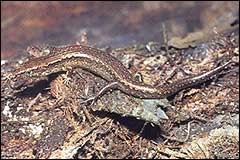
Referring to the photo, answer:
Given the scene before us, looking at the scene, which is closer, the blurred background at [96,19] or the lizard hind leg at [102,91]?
the lizard hind leg at [102,91]

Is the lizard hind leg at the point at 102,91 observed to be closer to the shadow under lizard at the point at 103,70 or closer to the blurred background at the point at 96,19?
the shadow under lizard at the point at 103,70

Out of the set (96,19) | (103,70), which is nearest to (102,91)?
(103,70)

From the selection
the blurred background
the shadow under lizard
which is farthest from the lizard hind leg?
the blurred background

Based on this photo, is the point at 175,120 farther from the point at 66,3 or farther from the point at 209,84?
the point at 66,3

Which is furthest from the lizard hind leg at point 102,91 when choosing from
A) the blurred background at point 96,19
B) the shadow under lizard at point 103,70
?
the blurred background at point 96,19

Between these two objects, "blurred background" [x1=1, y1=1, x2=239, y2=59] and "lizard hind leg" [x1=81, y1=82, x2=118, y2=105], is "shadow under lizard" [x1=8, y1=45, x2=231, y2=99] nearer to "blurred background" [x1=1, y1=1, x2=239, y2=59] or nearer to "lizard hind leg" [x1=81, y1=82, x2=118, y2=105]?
"lizard hind leg" [x1=81, y1=82, x2=118, y2=105]

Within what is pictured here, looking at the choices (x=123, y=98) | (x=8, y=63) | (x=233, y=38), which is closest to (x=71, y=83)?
(x=123, y=98)

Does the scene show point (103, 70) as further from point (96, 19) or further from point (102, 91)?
point (96, 19)

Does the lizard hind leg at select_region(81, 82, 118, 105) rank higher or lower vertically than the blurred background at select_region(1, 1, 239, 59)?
lower
